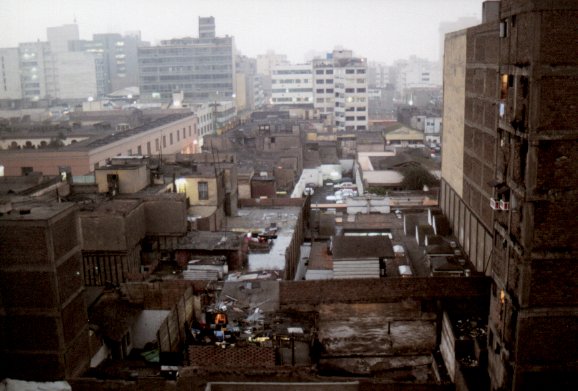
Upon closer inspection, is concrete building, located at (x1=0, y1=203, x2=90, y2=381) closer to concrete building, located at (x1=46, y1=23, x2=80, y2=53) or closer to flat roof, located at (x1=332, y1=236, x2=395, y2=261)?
flat roof, located at (x1=332, y1=236, x2=395, y2=261)

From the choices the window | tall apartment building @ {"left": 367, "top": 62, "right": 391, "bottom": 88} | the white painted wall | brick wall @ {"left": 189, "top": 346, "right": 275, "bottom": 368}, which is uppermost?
tall apartment building @ {"left": 367, "top": 62, "right": 391, "bottom": 88}

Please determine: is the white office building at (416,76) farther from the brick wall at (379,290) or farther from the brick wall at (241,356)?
the brick wall at (241,356)

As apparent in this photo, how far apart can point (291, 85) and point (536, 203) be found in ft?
300

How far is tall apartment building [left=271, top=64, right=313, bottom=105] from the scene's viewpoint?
102m

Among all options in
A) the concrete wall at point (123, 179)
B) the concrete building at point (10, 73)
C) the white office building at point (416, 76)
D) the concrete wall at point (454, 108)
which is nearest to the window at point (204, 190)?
the concrete wall at point (123, 179)

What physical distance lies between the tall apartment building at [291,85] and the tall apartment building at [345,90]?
13.7 m

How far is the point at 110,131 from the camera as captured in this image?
54312mm

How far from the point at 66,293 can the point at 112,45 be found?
148 meters

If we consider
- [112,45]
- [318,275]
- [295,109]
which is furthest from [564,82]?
[112,45]

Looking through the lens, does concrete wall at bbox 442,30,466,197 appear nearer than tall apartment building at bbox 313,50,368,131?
Yes

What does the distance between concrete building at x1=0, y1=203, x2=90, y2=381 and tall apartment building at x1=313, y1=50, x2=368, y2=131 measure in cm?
6999

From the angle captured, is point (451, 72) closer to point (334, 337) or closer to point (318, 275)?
point (318, 275)

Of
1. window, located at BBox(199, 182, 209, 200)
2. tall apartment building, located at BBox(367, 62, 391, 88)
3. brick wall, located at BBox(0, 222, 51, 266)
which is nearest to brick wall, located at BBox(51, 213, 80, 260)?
brick wall, located at BBox(0, 222, 51, 266)

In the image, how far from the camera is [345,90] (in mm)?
86125
